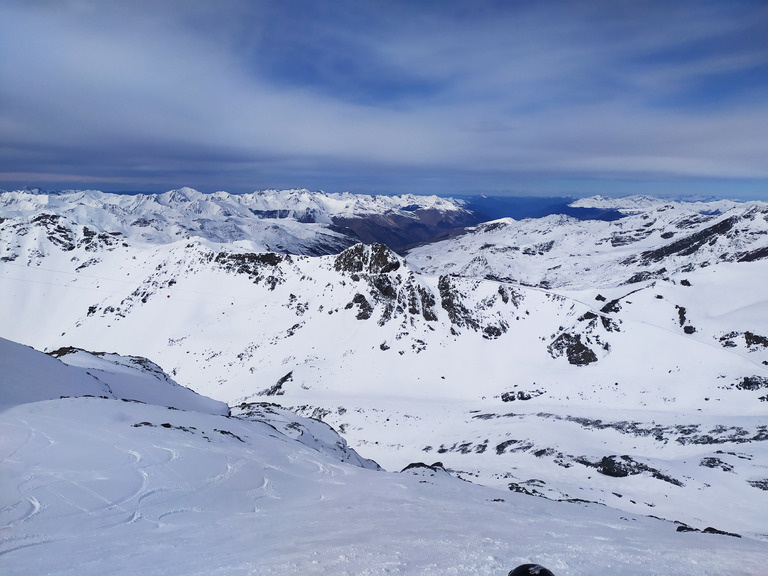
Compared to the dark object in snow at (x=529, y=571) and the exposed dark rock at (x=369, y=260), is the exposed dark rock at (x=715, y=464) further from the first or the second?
the exposed dark rock at (x=369, y=260)

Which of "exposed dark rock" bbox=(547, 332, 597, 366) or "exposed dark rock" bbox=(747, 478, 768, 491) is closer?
"exposed dark rock" bbox=(747, 478, 768, 491)

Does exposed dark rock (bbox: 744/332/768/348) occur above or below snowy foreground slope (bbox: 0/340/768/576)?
above

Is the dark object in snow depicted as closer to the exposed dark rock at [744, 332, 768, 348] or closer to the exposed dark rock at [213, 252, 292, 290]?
the exposed dark rock at [744, 332, 768, 348]

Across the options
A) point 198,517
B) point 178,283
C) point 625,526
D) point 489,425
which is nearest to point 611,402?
point 489,425

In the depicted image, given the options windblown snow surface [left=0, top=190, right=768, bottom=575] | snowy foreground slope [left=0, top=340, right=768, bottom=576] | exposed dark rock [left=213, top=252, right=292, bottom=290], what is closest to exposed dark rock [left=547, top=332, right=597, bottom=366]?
windblown snow surface [left=0, top=190, right=768, bottom=575]

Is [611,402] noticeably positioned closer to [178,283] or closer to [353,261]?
[353,261]

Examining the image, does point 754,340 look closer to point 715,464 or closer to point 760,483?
point 715,464

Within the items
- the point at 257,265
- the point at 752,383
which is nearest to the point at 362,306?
the point at 257,265
